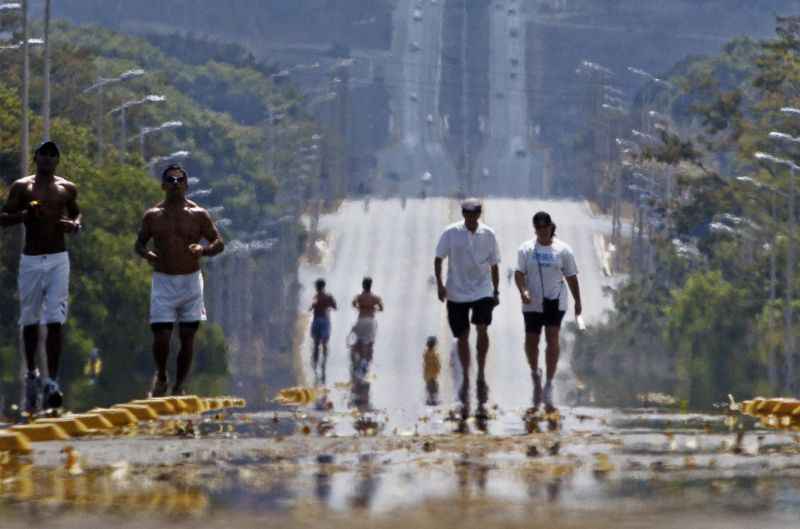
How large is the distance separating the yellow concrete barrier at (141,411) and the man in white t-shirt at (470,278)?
18.9 feet

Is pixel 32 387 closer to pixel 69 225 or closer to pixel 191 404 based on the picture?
pixel 69 225

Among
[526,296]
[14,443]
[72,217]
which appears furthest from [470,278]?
[14,443]

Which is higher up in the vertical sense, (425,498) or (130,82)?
(130,82)

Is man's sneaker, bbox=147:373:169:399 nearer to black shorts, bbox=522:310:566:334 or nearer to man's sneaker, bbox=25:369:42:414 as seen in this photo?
man's sneaker, bbox=25:369:42:414

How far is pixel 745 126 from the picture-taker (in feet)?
376

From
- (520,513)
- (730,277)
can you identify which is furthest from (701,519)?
(730,277)

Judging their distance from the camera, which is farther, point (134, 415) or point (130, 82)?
point (130, 82)

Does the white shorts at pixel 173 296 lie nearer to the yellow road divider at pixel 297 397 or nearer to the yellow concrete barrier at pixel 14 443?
the yellow road divider at pixel 297 397

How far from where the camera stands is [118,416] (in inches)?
840

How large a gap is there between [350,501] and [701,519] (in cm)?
188

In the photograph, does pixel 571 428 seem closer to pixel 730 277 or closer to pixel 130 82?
pixel 730 277

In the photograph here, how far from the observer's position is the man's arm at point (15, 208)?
22.8m

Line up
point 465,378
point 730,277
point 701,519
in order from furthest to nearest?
point 730,277 < point 465,378 < point 701,519

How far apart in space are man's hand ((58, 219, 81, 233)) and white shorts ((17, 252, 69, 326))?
201mm
